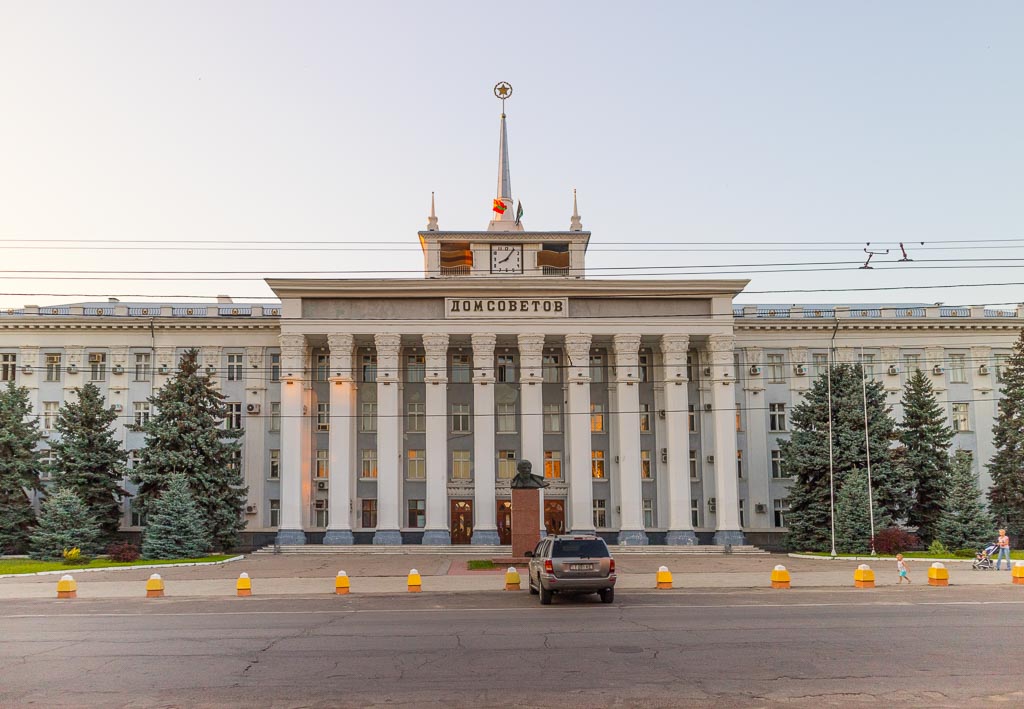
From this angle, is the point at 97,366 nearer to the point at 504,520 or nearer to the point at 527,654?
the point at 504,520

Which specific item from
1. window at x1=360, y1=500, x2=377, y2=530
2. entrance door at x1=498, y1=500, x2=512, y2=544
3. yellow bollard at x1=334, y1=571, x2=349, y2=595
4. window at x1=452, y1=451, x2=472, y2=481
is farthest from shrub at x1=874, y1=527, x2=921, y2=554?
window at x1=360, y1=500, x2=377, y2=530

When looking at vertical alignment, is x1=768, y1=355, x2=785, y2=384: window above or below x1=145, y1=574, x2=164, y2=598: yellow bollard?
above

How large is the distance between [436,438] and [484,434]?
258 centimetres

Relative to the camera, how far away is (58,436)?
170 ft

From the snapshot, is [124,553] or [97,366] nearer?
[124,553]

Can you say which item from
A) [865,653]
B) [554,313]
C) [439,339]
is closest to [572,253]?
→ [554,313]

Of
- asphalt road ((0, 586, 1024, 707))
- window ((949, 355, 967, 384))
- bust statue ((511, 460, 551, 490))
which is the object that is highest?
window ((949, 355, 967, 384))

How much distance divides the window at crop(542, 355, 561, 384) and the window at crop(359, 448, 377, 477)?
1061 cm

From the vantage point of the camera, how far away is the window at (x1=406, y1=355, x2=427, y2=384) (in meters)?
51.5

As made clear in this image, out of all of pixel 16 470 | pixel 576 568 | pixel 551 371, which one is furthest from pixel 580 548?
Result: pixel 16 470

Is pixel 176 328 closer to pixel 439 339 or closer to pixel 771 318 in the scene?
pixel 439 339

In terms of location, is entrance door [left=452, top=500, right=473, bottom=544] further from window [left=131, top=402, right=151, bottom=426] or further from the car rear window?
the car rear window

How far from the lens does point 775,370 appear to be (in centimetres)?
5416

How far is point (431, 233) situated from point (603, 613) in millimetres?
34275
